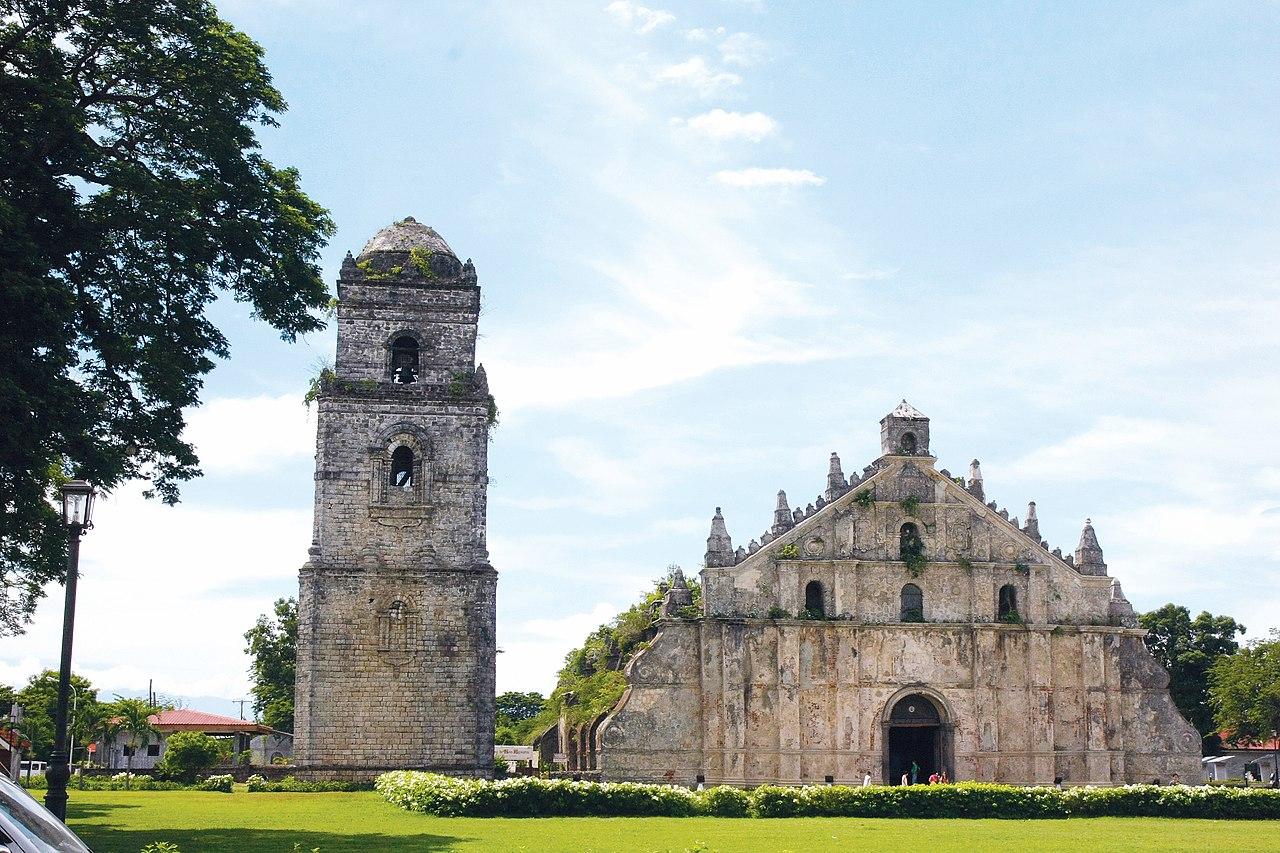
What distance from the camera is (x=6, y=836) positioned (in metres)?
6.95

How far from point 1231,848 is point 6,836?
731 inches

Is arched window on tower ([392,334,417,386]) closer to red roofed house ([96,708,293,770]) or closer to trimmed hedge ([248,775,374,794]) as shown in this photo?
trimmed hedge ([248,775,374,794])

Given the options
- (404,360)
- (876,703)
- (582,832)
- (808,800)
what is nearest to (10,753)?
(404,360)

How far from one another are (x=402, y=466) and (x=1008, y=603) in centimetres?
1861

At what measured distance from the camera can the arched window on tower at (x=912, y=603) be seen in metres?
38.8

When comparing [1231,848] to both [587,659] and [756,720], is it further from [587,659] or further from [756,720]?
[587,659]

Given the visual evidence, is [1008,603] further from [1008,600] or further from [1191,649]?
[1191,649]

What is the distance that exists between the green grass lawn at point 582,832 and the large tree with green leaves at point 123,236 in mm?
5463

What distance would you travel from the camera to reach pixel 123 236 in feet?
66.8

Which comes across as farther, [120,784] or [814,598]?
[120,784]

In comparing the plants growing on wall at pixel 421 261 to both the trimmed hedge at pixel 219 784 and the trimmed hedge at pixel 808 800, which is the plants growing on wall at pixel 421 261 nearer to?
the trimmed hedge at pixel 808 800

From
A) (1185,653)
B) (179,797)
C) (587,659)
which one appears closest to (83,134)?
(179,797)

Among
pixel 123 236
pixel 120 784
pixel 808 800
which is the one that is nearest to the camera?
pixel 123 236

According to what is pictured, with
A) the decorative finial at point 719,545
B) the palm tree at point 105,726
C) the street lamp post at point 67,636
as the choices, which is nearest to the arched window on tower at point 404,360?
the decorative finial at point 719,545
